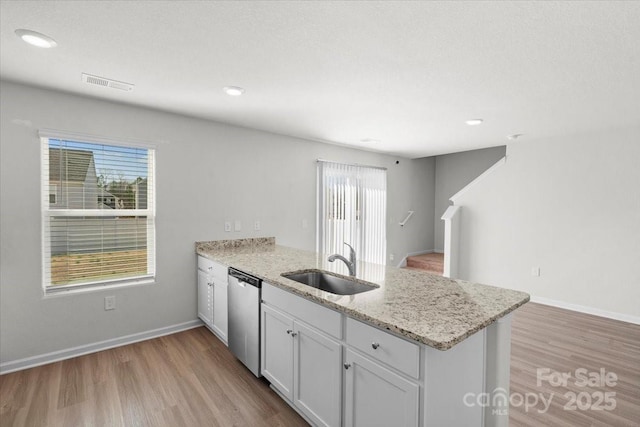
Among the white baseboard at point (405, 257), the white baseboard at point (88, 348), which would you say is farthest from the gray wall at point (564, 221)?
the white baseboard at point (88, 348)

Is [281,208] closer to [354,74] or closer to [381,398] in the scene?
[354,74]

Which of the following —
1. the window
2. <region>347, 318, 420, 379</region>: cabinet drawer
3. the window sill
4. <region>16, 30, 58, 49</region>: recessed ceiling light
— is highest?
<region>16, 30, 58, 49</region>: recessed ceiling light

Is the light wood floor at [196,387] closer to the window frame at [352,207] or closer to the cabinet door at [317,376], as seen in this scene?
the cabinet door at [317,376]

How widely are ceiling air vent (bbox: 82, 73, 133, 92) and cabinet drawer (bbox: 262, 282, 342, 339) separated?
6.41 ft

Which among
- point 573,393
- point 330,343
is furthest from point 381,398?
point 573,393

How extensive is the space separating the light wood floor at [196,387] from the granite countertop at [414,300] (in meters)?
0.86

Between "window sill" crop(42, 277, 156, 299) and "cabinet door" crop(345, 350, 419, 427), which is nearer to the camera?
"cabinet door" crop(345, 350, 419, 427)

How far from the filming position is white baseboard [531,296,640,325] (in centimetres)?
376

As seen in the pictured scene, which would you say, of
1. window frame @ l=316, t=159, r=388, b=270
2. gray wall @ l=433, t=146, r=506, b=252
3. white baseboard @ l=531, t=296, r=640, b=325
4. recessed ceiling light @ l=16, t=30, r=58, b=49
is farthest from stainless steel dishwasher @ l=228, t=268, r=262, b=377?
gray wall @ l=433, t=146, r=506, b=252

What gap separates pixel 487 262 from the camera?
498 cm

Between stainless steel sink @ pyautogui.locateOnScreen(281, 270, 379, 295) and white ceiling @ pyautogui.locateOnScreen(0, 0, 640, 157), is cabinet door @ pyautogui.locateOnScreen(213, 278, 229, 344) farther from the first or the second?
white ceiling @ pyautogui.locateOnScreen(0, 0, 640, 157)

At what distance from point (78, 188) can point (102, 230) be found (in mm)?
429

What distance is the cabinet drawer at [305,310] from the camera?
5.56 feet

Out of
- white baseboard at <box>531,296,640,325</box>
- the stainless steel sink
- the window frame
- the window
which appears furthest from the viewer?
the window frame
